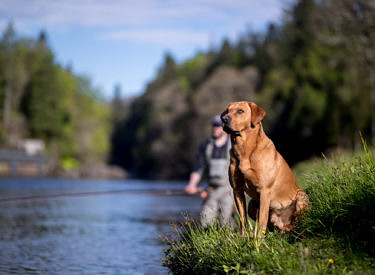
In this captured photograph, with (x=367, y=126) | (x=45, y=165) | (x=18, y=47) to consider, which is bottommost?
(x=45, y=165)

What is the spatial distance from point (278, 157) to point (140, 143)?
8693cm

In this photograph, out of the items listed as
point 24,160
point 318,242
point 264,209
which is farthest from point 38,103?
point 318,242

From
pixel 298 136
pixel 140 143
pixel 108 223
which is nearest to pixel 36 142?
pixel 140 143

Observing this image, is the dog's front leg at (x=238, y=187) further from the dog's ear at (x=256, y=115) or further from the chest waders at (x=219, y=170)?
the chest waders at (x=219, y=170)

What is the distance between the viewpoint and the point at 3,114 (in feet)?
248

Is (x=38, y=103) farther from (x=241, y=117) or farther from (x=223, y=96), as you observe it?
(x=241, y=117)

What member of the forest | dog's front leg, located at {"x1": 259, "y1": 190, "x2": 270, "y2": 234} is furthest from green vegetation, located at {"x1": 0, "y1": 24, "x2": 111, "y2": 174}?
dog's front leg, located at {"x1": 259, "y1": 190, "x2": 270, "y2": 234}

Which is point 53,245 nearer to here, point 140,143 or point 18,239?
point 18,239

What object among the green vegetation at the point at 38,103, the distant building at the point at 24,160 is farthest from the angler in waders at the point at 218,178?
the green vegetation at the point at 38,103

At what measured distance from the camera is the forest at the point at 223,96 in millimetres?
38438

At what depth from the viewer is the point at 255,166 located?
575cm

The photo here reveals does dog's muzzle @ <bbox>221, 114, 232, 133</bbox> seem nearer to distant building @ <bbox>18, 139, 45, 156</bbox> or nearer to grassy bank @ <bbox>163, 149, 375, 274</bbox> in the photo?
grassy bank @ <bbox>163, 149, 375, 274</bbox>

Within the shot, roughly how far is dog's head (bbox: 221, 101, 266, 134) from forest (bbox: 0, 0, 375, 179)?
663 inches

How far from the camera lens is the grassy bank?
5258mm
